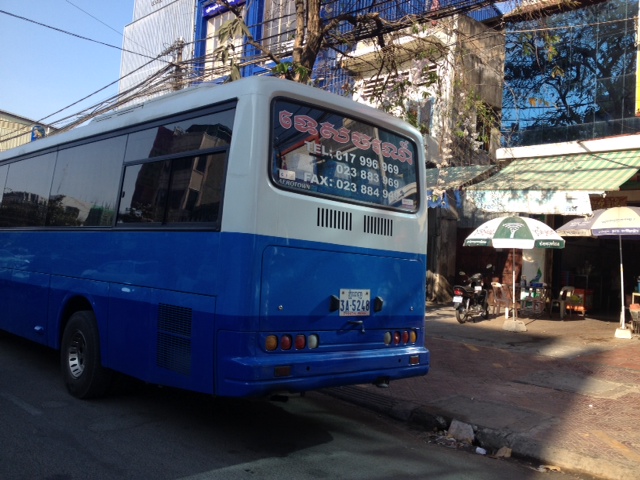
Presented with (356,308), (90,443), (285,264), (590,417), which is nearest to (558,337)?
(590,417)

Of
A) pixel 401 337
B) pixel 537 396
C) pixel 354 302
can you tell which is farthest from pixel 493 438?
pixel 354 302

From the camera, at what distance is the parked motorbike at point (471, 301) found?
14.1 metres

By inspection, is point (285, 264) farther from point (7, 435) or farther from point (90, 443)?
point (7, 435)

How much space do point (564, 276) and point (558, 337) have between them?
4.51m

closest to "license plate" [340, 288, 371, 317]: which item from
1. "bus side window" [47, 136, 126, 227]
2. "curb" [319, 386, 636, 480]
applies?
"curb" [319, 386, 636, 480]

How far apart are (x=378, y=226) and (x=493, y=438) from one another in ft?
8.28

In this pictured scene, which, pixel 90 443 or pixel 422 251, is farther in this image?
pixel 422 251

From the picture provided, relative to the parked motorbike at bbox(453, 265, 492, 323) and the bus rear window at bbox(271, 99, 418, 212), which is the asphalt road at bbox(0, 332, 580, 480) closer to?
the bus rear window at bbox(271, 99, 418, 212)

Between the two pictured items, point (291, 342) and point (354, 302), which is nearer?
point (291, 342)

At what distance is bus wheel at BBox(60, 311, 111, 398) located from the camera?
249 inches

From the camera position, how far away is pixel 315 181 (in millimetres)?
5281

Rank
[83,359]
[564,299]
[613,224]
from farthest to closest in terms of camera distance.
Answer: [564,299] → [613,224] → [83,359]

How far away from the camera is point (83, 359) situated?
6613 millimetres

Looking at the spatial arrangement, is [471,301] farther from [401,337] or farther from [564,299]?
[401,337]
